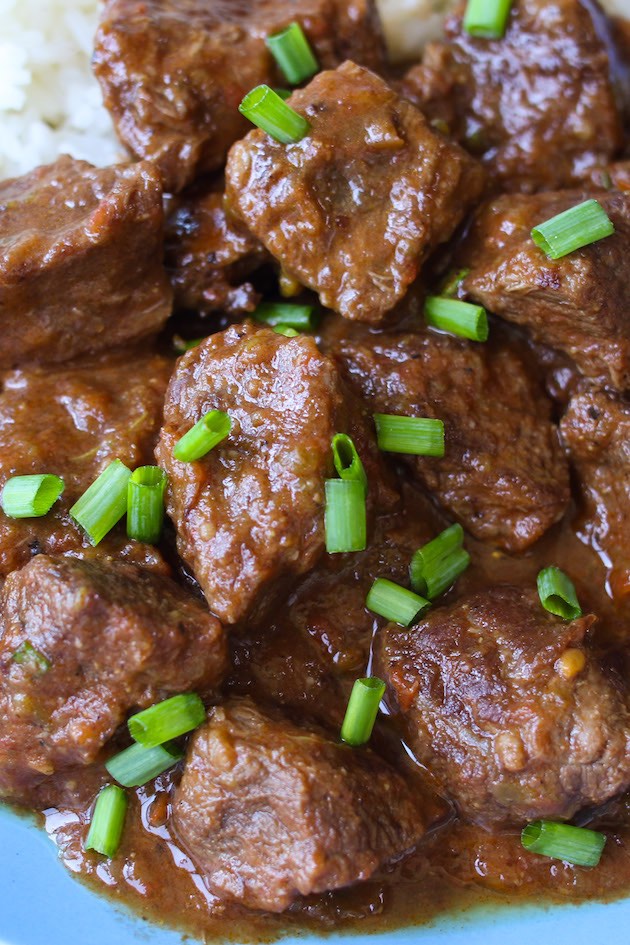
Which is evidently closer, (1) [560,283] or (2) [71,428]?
(1) [560,283]

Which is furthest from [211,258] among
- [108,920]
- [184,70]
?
[108,920]

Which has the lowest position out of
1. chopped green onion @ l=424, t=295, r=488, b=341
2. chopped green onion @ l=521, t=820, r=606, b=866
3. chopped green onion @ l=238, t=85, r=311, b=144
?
chopped green onion @ l=521, t=820, r=606, b=866

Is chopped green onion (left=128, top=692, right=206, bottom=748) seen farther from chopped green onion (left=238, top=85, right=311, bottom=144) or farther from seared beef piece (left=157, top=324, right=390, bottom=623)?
chopped green onion (left=238, top=85, right=311, bottom=144)

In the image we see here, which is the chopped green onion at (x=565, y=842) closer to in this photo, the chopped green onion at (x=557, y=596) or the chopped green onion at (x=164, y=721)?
the chopped green onion at (x=557, y=596)

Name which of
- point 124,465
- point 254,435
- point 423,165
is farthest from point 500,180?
point 124,465

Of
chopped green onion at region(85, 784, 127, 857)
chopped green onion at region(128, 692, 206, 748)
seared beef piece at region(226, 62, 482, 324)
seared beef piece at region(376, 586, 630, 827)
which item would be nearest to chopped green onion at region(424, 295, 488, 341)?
seared beef piece at region(226, 62, 482, 324)

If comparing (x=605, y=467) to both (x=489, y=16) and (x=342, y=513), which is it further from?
(x=489, y=16)
